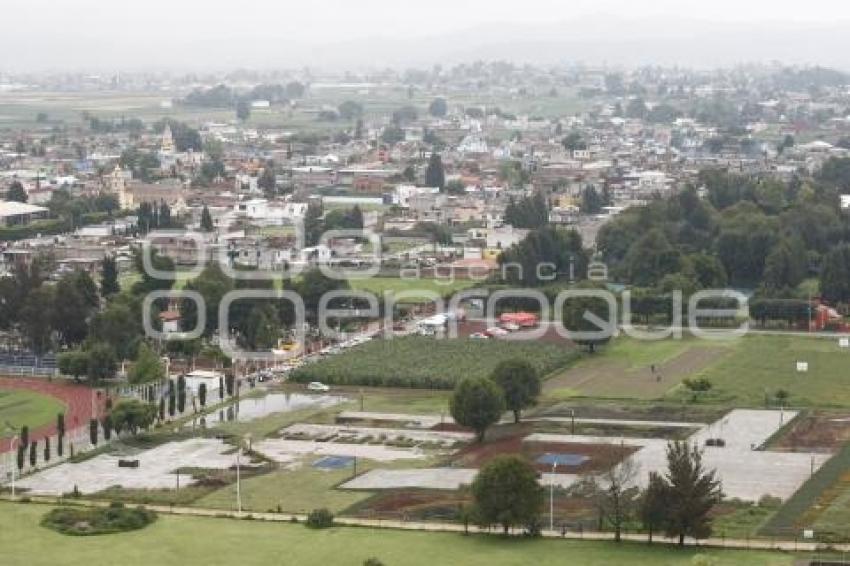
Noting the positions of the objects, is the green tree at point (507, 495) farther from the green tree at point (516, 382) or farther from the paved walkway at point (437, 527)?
the green tree at point (516, 382)

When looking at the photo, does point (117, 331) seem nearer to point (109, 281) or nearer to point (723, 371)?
point (109, 281)

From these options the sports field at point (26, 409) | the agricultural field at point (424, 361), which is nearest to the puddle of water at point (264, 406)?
the agricultural field at point (424, 361)

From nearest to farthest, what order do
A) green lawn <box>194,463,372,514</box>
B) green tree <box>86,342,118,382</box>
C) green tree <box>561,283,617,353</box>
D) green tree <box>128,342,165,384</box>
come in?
green lawn <box>194,463,372,514</box>, green tree <box>128,342,165,384</box>, green tree <box>86,342,118,382</box>, green tree <box>561,283,617,353</box>

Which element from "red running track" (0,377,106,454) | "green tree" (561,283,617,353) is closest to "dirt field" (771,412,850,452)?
"green tree" (561,283,617,353)

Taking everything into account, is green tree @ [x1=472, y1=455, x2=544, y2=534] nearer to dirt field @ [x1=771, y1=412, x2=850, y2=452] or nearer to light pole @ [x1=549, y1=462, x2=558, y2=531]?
light pole @ [x1=549, y1=462, x2=558, y2=531]

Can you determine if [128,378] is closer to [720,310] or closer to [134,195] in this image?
[720,310]

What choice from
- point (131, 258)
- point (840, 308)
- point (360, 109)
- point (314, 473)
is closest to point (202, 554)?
point (314, 473)
